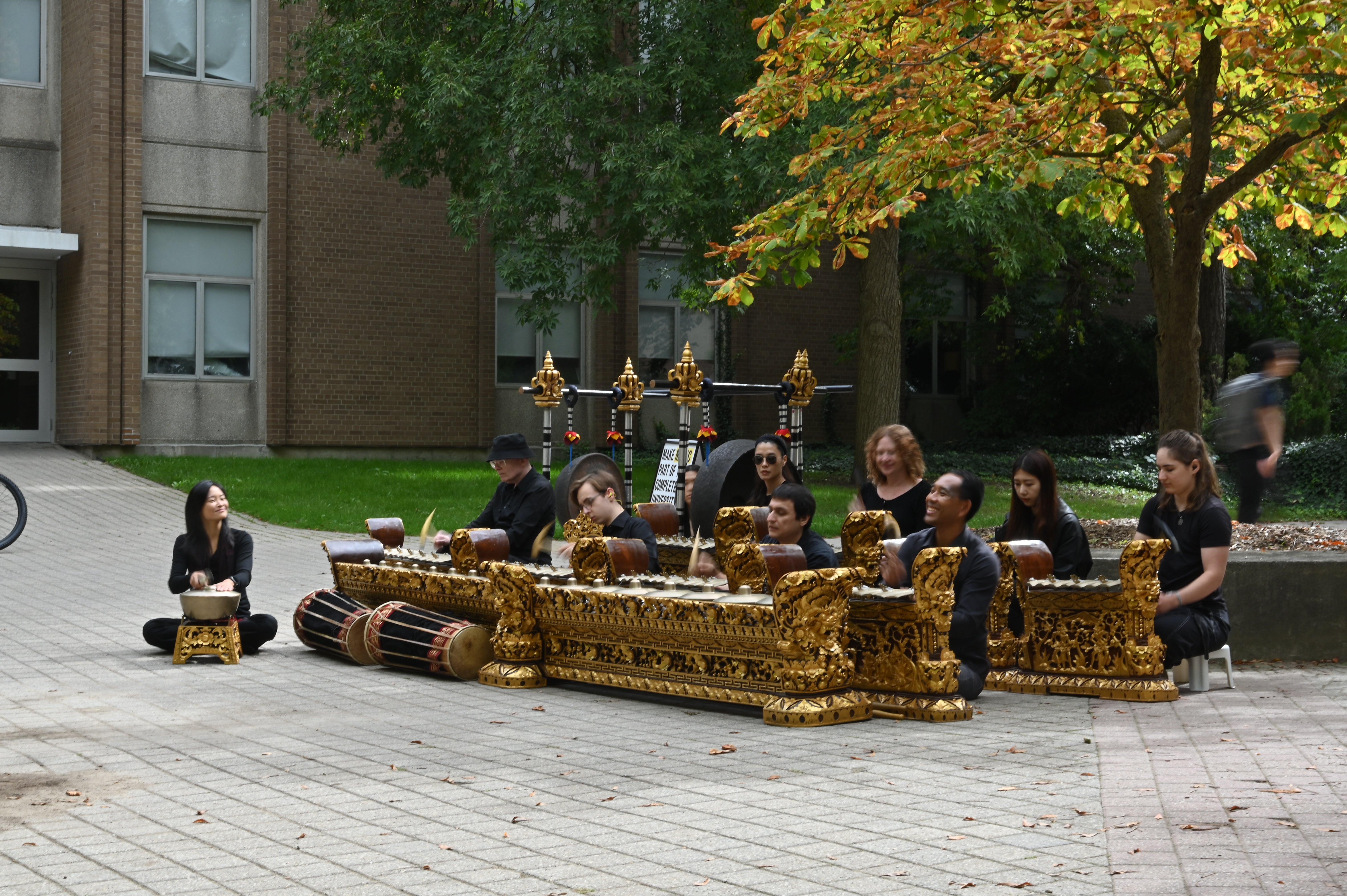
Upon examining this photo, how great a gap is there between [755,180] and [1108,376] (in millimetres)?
14483

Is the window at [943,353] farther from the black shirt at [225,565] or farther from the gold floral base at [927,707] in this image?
the gold floral base at [927,707]

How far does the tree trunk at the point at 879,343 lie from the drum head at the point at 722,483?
10.5 meters

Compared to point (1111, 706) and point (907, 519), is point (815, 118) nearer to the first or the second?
point (907, 519)

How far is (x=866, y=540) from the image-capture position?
827cm

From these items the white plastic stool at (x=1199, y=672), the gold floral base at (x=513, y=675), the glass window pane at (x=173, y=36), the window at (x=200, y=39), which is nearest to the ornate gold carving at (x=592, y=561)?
the gold floral base at (x=513, y=675)

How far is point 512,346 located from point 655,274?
10.7 ft

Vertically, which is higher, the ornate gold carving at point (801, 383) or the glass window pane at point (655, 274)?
the glass window pane at point (655, 274)

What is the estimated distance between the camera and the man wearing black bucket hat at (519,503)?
1056 centimetres

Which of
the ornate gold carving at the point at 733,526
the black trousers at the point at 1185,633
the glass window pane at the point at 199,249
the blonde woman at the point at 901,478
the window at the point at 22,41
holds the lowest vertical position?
the black trousers at the point at 1185,633

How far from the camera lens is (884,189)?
37.7 ft

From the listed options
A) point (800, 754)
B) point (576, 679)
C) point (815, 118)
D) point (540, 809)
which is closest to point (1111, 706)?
point (800, 754)

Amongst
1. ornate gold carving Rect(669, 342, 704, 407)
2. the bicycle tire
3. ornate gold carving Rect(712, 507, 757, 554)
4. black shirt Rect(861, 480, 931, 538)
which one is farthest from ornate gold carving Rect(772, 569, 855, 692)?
the bicycle tire

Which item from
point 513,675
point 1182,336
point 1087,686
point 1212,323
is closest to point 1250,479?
point 1182,336

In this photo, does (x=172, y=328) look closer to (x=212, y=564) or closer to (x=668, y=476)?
(x=668, y=476)
